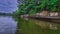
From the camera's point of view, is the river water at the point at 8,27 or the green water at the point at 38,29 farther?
the river water at the point at 8,27

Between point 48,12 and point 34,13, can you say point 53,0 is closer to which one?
point 48,12

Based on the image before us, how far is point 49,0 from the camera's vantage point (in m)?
37.0

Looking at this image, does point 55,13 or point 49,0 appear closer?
point 55,13

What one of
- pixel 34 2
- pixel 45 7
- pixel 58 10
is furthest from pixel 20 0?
pixel 58 10

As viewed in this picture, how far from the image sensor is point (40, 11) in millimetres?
39094

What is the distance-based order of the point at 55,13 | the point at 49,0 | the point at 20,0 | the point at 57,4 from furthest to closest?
the point at 20,0 < the point at 49,0 < the point at 57,4 < the point at 55,13

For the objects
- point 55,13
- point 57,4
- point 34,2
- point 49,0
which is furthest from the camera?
point 34,2

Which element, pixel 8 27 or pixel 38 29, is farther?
pixel 8 27

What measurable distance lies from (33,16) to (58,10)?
9414mm

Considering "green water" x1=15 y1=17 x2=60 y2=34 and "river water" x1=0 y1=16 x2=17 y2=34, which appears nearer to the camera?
"green water" x1=15 y1=17 x2=60 y2=34

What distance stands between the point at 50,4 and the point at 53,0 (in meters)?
1.03

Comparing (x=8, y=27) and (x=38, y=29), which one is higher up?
Answer: (x=38, y=29)

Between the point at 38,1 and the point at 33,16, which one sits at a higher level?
the point at 38,1

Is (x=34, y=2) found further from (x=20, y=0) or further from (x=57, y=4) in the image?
(x=20, y=0)
